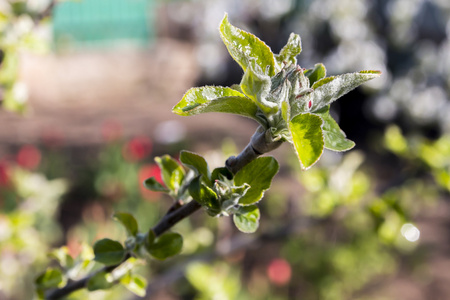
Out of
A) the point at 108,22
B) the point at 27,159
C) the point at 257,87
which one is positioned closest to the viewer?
the point at 257,87

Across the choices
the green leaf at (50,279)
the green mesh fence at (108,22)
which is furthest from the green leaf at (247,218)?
the green mesh fence at (108,22)

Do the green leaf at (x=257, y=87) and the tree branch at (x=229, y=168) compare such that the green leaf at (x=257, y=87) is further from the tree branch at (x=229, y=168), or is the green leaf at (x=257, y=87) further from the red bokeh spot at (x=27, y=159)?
the red bokeh spot at (x=27, y=159)

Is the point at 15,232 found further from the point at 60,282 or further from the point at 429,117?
the point at 429,117

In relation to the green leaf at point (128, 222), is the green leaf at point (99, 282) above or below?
below

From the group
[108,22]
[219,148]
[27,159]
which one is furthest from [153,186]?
[108,22]

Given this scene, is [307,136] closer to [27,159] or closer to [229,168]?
[229,168]

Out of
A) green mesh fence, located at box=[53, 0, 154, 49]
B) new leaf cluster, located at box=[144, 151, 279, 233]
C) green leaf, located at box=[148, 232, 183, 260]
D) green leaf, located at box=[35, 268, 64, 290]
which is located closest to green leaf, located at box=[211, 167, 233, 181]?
new leaf cluster, located at box=[144, 151, 279, 233]
